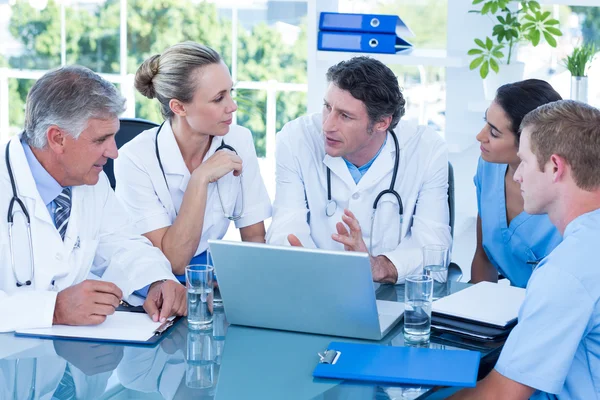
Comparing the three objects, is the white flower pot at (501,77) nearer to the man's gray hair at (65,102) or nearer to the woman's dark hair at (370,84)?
the woman's dark hair at (370,84)

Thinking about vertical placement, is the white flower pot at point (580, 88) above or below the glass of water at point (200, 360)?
above

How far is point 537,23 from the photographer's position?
2936 mm

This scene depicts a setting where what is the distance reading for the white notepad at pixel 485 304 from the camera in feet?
5.42

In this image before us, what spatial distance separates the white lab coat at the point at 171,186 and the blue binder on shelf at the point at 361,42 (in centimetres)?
70

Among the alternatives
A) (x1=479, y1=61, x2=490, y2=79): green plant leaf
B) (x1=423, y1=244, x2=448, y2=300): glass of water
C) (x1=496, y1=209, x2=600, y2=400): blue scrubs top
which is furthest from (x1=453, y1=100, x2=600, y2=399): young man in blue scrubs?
(x1=479, y1=61, x2=490, y2=79): green plant leaf

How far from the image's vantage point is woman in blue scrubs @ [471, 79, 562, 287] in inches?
87.6

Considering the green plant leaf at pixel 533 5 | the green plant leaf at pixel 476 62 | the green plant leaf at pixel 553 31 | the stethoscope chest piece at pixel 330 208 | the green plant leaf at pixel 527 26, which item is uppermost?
the green plant leaf at pixel 533 5

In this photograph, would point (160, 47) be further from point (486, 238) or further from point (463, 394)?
point (463, 394)

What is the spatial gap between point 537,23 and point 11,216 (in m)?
2.03

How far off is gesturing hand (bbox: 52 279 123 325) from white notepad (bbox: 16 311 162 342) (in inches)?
0.6

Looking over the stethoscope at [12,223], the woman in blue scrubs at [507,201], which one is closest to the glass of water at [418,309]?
the woman in blue scrubs at [507,201]

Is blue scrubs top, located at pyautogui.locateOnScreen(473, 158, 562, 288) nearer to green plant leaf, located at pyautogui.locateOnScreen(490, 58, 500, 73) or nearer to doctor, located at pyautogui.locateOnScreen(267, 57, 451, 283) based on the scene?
doctor, located at pyautogui.locateOnScreen(267, 57, 451, 283)

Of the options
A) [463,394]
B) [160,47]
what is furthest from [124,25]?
[463,394]

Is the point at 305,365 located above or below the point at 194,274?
below
